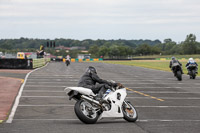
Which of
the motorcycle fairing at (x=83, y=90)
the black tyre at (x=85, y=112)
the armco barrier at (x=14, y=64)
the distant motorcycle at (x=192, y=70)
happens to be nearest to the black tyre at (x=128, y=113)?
the black tyre at (x=85, y=112)

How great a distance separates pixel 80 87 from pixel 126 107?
55.4 inches

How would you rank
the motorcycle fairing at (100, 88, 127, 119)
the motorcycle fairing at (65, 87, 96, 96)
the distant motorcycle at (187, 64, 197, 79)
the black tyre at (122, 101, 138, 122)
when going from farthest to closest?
the distant motorcycle at (187, 64, 197, 79) → the black tyre at (122, 101, 138, 122) → the motorcycle fairing at (100, 88, 127, 119) → the motorcycle fairing at (65, 87, 96, 96)

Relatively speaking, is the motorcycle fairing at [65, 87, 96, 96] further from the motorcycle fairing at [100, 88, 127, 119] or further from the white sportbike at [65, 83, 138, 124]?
the motorcycle fairing at [100, 88, 127, 119]

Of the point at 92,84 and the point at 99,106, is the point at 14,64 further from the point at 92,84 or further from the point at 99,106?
the point at 99,106

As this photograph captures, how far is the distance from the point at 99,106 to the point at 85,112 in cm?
43

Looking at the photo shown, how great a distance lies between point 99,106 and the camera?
1064 centimetres

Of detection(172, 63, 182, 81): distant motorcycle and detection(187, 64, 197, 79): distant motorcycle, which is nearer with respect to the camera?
detection(172, 63, 182, 81): distant motorcycle

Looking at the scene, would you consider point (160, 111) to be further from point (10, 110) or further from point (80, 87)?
point (10, 110)

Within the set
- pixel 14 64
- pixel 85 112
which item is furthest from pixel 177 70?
pixel 14 64

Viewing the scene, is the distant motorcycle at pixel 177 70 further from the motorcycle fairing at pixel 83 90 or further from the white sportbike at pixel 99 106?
the motorcycle fairing at pixel 83 90

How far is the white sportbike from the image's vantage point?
10359 millimetres

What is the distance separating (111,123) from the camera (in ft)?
35.2

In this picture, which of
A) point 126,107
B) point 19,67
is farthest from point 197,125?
point 19,67

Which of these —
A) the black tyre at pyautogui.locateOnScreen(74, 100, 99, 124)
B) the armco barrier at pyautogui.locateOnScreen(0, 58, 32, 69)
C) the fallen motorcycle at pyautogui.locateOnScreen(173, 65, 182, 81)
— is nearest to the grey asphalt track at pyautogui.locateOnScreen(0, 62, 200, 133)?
the black tyre at pyautogui.locateOnScreen(74, 100, 99, 124)
